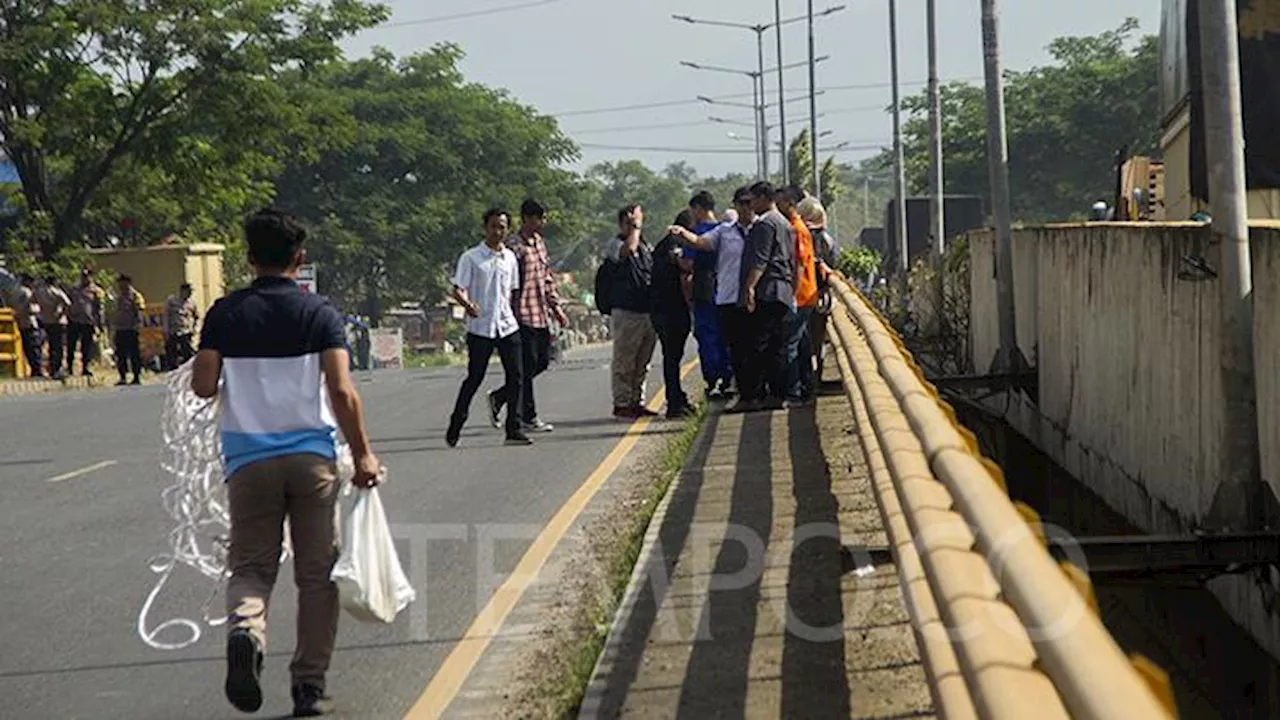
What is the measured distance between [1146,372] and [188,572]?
5189 mm

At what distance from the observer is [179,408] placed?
9.02m

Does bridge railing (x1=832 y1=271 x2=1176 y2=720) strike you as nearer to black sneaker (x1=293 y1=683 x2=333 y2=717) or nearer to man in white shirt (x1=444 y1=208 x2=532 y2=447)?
black sneaker (x1=293 y1=683 x2=333 y2=717)

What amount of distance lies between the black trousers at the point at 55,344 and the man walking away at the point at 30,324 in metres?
0.52

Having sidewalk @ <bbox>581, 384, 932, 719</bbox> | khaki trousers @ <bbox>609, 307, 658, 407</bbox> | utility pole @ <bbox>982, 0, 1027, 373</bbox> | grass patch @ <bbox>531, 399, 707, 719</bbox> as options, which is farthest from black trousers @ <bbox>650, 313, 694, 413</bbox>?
sidewalk @ <bbox>581, 384, 932, 719</bbox>

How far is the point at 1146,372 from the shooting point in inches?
501

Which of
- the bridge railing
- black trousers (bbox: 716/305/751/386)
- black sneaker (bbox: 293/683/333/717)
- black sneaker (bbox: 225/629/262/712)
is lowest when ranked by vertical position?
black sneaker (bbox: 293/683/333/717)

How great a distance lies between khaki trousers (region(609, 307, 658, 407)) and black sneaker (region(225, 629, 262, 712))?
37.5ft

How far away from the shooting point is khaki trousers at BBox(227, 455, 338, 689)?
7922 millimetres

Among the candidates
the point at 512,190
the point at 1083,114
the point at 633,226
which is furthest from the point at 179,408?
the point at 1083,114

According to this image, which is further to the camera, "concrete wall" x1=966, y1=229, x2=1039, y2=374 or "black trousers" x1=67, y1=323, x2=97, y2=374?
"black trousers" x1=67, y1=323, x2=97, y2=374

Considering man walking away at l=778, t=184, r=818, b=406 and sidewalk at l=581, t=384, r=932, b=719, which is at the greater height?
man walking away at l=778, t=184, r=818, b=406

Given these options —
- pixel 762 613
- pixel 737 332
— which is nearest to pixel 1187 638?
pixel 762 613

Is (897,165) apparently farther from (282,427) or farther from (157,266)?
(282,427)

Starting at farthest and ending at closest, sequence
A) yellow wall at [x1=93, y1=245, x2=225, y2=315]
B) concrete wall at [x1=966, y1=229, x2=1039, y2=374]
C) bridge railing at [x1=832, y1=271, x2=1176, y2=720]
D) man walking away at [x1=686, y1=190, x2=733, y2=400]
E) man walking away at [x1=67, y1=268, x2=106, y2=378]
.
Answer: yellow wall at [x1=93, y1=245, x2=225, y2=315] < man walking away at [x1=67, y1=268, x2=106, y2=378] < concrete wall at [x1=966, y1=229, x2=1039, y2=374] < man walking away at [x1=686, y1=190, x2=733, y2=400] < bridge railing at [x1=832, y1=271, x2=1176, y2=720]
